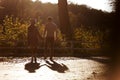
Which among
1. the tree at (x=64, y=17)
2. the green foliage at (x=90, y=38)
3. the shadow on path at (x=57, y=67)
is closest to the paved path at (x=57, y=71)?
the shadow on path at (x=57, y=67)

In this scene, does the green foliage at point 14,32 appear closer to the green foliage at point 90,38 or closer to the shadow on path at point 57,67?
the green foliage at point 90,38

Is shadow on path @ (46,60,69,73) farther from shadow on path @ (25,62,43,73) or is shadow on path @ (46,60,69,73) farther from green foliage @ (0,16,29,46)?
green foliage @ (0,16,29,46)

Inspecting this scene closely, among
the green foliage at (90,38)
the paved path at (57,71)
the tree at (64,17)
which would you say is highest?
the tree at (64,17)

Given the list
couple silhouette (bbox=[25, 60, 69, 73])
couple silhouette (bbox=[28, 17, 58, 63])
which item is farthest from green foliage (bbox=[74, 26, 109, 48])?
couple silhouette (bbox=[25, 60, 69, 73])

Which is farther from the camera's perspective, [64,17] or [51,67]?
[64,17]

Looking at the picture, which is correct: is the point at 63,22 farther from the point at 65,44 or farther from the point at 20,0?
the point at 20,0

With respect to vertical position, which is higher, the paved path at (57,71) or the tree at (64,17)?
the tree at (64,17)

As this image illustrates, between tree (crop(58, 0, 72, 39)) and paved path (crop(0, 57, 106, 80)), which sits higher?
tree (crop(58, 0, 72, 39))

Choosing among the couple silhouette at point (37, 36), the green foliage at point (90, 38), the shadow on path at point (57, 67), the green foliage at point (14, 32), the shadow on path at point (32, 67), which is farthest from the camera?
the green foliage at point (14, 32)

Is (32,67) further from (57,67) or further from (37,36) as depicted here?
(37,36)

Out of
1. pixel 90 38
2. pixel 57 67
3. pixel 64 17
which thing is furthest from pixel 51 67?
pixel 64 17

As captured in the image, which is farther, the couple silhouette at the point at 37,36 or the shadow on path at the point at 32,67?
the couple silhouette at the point at 37,36

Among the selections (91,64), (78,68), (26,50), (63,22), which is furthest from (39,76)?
(63,22)

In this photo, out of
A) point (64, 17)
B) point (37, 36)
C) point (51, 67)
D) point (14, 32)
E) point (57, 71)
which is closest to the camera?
point (57, 71)
